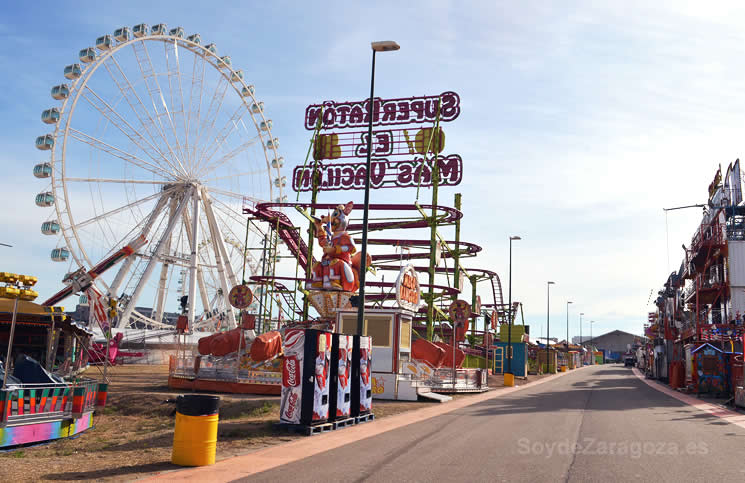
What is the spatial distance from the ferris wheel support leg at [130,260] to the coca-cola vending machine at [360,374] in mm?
33383

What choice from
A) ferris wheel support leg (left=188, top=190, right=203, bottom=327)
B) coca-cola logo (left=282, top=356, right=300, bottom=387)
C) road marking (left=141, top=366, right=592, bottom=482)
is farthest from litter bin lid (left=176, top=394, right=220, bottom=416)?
ferris wheel support leg (left=188, top=190, right=203, bottom=327)

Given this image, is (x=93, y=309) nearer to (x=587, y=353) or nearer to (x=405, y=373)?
(x=405, y=373)

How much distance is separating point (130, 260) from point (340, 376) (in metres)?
36.9

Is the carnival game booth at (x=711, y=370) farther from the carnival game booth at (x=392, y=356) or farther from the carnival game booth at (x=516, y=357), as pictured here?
the carnival game booth at (x=516, y=357)

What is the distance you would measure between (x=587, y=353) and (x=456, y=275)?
113m

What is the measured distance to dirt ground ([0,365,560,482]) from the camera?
1020 centimetres

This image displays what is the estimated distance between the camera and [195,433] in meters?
10.6

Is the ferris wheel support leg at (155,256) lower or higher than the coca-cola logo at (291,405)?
higher

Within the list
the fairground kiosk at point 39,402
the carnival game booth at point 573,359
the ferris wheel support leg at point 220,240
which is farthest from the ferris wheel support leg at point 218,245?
the carnival game booth at point 573,359

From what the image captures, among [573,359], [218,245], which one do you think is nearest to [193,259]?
[218,245]

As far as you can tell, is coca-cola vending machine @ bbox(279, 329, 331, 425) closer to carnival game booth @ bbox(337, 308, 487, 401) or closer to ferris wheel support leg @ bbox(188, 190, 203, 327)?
carnival game booth @ bbox(337, 308, 487, 401)

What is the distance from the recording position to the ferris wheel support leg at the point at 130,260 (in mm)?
47000

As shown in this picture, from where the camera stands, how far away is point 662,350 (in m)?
55.3

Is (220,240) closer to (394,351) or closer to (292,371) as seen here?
(394,351)
